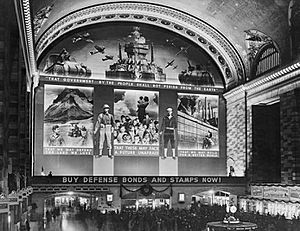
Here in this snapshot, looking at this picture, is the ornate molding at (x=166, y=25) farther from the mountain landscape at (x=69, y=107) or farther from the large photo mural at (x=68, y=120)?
the mountain landscape at (x=69, y=107)

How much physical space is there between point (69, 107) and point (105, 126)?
2.30 metres

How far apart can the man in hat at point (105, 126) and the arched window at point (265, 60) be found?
848cm

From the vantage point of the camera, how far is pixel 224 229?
16.0 m

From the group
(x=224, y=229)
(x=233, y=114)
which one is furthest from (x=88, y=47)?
(x=224, y=229)

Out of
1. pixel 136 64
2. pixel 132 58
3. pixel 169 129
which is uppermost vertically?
pixel 132 58

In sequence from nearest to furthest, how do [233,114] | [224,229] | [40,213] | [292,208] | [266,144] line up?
[224,229]
[292,208]
[40,213]
[266,144]
[233,114]

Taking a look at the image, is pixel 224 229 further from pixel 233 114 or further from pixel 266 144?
pixel 233 114

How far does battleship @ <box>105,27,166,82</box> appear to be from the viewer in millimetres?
29047

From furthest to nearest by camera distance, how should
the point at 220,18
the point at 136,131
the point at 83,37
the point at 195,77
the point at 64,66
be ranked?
the point at 195,77
the point at 136,131
the point at 83,37
the point at 64,66
the point at 220,18

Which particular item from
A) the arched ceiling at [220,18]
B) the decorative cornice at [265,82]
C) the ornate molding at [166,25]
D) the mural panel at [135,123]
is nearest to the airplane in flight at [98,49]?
the ornate molding at [166,25]

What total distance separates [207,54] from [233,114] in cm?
412

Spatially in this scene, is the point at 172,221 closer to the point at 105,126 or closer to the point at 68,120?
the point at 105,126

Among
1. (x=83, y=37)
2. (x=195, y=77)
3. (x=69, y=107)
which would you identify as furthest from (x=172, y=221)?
(x=83, y=37)

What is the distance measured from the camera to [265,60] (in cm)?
2694
